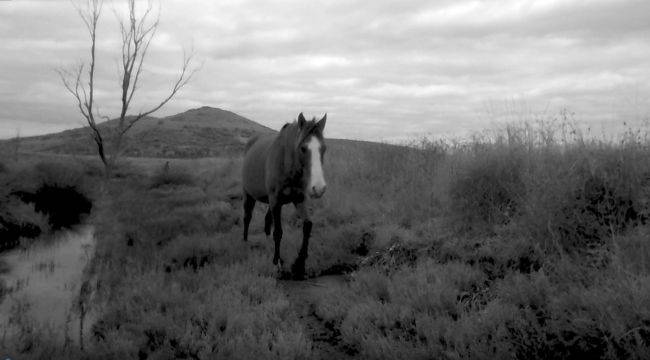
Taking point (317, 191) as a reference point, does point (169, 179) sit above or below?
below

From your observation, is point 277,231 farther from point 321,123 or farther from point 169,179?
point 169,179

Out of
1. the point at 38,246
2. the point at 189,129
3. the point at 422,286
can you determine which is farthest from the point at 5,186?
the point at 189,129

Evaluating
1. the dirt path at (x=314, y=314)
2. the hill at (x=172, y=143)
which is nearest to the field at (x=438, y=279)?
the dirt path at (x=314, y=314)

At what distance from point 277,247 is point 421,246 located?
212cm

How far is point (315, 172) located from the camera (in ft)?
19.3

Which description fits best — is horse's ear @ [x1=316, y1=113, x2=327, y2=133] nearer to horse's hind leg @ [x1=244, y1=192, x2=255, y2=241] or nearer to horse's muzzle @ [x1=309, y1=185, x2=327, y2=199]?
horse's muzzle @ [x1=309, y1=185, x2=327, y2=199]

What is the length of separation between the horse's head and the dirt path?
1.20 metres

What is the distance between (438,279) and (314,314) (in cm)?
142

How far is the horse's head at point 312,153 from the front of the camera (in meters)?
5.81

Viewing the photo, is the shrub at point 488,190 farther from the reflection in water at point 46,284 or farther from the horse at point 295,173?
the reflection in water at point 46,284

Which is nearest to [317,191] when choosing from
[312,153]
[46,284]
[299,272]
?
[312,153]

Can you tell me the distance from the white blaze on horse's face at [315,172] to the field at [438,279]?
117 centimetres

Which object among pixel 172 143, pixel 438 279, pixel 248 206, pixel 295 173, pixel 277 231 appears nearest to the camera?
pixel 438 279

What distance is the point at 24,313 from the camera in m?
5.32
